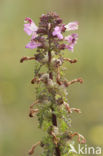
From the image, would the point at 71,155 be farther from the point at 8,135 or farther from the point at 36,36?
the point at 8,135

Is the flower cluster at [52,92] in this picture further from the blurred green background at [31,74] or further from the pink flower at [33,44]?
the blurred green background at [31,74]

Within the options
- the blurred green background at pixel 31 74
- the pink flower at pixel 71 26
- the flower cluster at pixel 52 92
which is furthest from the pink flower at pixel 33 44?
the blurred green background at pixel 31 74

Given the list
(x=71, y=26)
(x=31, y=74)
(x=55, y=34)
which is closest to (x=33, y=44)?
(x=55, y=34)

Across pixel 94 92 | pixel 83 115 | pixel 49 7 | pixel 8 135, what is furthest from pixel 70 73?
pixel 49 7

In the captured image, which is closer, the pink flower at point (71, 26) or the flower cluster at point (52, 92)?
the flower cluster at point (52, 92)

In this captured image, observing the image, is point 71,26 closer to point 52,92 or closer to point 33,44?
point 33,44

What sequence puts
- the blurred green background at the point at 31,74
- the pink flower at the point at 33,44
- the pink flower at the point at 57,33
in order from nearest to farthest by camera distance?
the pink flower at the point at 57,33 < the pink flower at the point at 33,44 < the blurred green background at the point at 31,74

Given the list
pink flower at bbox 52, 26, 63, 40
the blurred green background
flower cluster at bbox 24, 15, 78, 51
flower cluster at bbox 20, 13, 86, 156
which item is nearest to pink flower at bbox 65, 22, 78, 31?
flower cluster at bbox 24, 15, 78, 51

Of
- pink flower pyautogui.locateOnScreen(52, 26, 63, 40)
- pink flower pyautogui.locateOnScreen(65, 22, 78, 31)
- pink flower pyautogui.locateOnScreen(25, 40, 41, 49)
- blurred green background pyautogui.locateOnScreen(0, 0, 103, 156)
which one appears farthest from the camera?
blurred green background pyautogui.locateOnScreen(0, 0, 103, 156)

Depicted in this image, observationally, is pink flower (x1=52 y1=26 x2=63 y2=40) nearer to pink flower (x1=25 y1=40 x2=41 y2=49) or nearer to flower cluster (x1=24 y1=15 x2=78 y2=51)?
flower cluster (x1=24 y1=15 x2=78 y2=51)
